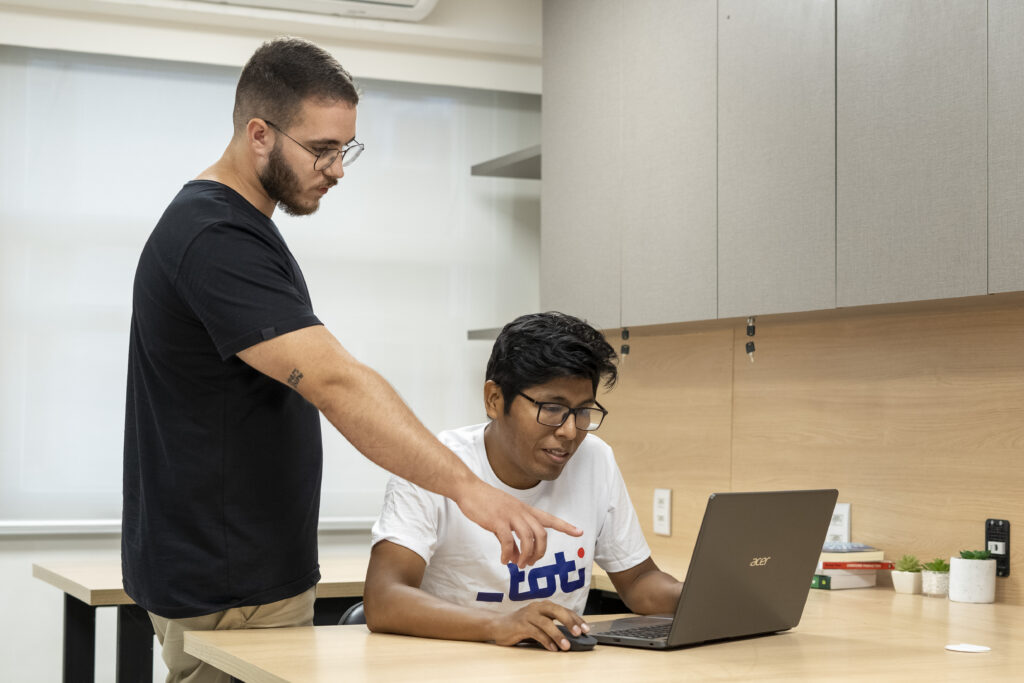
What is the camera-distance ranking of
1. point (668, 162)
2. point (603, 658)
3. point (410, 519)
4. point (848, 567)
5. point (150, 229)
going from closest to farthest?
point (603, 658) < point (410, 519) < point (848, 567) < point (668, 162) < point (150, 229)

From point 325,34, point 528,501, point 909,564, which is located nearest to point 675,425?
point 909,564

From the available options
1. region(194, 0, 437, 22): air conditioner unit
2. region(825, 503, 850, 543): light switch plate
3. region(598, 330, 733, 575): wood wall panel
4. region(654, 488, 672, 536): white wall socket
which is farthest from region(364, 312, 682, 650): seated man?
region(194, 0, 437, 22): air conditioner unit

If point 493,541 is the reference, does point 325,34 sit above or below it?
above

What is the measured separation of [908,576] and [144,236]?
101 inches

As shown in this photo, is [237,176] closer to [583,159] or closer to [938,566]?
[938,566]

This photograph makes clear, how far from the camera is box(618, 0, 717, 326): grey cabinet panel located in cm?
295

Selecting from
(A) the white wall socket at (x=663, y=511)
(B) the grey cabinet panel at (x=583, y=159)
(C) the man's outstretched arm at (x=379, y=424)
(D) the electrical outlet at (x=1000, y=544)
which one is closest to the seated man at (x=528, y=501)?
(C) the man's outstretched arm at (x=379, y=424)

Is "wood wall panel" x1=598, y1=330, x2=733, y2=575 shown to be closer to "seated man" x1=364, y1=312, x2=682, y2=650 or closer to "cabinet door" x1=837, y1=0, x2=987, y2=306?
"cabinet door" x1=837, y1=0, x2=987, y2=306

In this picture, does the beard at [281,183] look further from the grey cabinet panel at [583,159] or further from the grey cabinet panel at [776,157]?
the grey cabinet panel at [583,159]

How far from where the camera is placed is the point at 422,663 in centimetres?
157

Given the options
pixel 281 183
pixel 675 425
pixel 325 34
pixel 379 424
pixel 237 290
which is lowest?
pixel 675 425

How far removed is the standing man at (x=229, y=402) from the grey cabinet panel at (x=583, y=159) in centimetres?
165

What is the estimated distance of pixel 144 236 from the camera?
3.87m

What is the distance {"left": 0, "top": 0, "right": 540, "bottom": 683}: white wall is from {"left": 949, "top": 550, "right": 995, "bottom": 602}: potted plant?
2.06m
